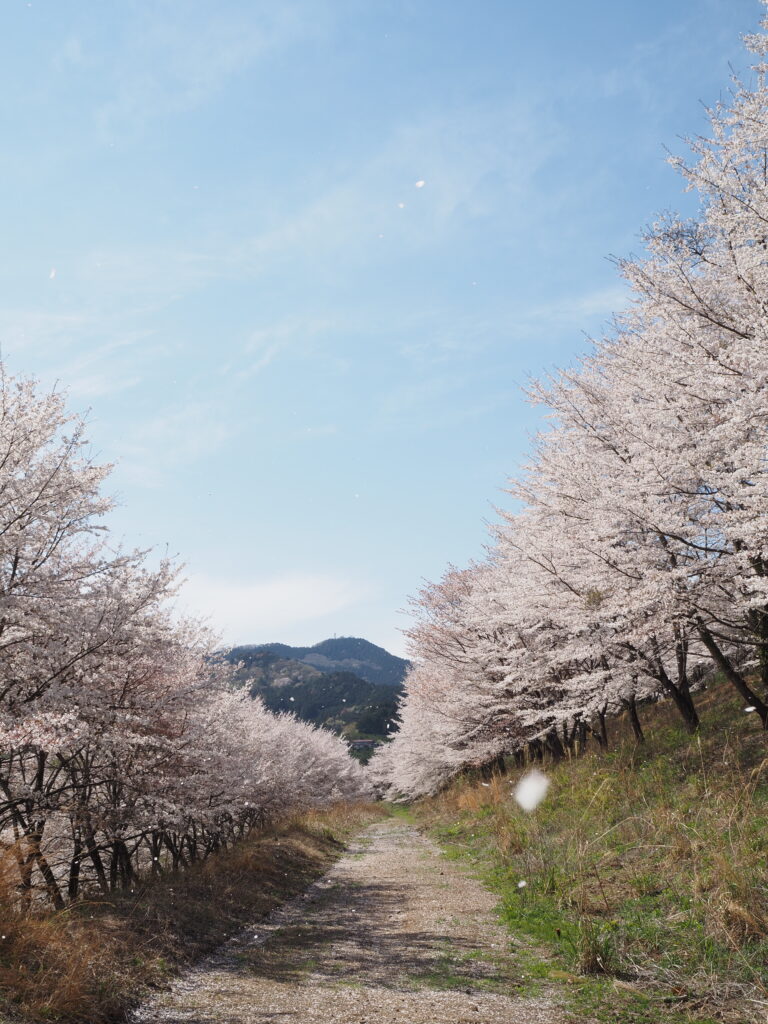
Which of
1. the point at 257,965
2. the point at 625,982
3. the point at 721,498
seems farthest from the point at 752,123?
the point at 257,965

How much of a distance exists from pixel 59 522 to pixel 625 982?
30.3 ft

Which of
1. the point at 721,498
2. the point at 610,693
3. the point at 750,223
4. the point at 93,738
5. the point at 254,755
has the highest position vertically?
the point at 750,223

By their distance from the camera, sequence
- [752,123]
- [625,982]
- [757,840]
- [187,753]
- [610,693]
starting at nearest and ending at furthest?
[625,982], [757,840], [752,123], [187,753], [610,693]

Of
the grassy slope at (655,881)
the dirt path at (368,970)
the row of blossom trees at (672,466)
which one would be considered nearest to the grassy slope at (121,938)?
the dirt path at (368,970)

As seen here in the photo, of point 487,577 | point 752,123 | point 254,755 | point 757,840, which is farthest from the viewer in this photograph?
point 254,755

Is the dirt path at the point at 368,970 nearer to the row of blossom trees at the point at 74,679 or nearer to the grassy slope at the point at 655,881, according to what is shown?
the grassy slope at the point at 655,881

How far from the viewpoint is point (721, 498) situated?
7.83m

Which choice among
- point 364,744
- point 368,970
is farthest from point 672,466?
point 364,744

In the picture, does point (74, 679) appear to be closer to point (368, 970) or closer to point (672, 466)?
point (368, 970)

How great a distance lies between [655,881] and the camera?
715cm

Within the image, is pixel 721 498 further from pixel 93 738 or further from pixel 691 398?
pixel 93 738

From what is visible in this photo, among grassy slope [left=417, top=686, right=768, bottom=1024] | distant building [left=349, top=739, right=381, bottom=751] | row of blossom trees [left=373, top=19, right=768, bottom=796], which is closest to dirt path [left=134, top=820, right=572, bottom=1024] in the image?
grassy slope [left=417, top=686, right=768, bottom=1024]

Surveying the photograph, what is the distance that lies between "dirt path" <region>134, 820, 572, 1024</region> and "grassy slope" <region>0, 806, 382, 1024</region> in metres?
0.33

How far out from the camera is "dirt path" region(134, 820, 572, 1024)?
5.26 metres
